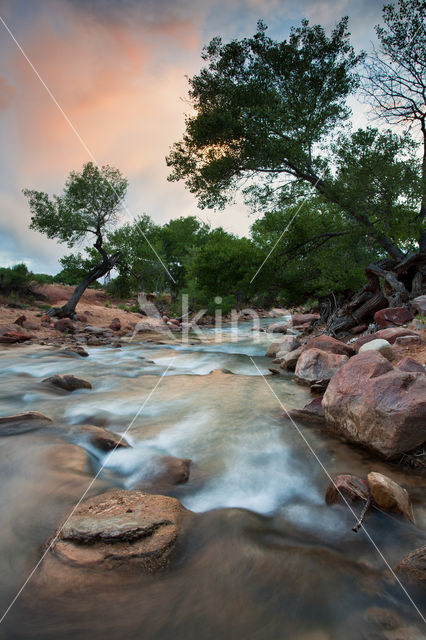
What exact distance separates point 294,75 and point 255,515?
11727mm

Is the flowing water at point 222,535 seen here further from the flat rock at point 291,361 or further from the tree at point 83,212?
the tree at point 83,212

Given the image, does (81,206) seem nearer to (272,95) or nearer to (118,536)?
(272,95)

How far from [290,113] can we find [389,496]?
1010 centimetres

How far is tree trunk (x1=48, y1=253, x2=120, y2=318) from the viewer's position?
18797mm

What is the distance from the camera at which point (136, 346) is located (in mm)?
13688

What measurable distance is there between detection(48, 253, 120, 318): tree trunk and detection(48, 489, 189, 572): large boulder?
18.3 m

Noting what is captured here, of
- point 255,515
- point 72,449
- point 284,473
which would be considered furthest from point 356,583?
point 72,449

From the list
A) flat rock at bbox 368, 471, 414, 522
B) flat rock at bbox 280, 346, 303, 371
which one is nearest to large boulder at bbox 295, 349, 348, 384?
flat rock at bbox 280, 346, 303, 371

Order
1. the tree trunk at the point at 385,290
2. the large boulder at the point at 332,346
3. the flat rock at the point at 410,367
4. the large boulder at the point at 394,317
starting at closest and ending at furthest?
the flat rock at the point at 410,367
the large boulder at the point at 332,346
the large boulder at the point at 394,317
the tree trunk at the point at 385,290

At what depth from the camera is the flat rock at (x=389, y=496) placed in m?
2.45

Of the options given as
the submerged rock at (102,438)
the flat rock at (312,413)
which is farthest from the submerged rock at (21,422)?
A: the flat rock at (312,413)

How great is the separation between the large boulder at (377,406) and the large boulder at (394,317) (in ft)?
14.8

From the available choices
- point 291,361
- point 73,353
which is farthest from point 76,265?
point 291,361

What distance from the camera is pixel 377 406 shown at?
3.32 m
